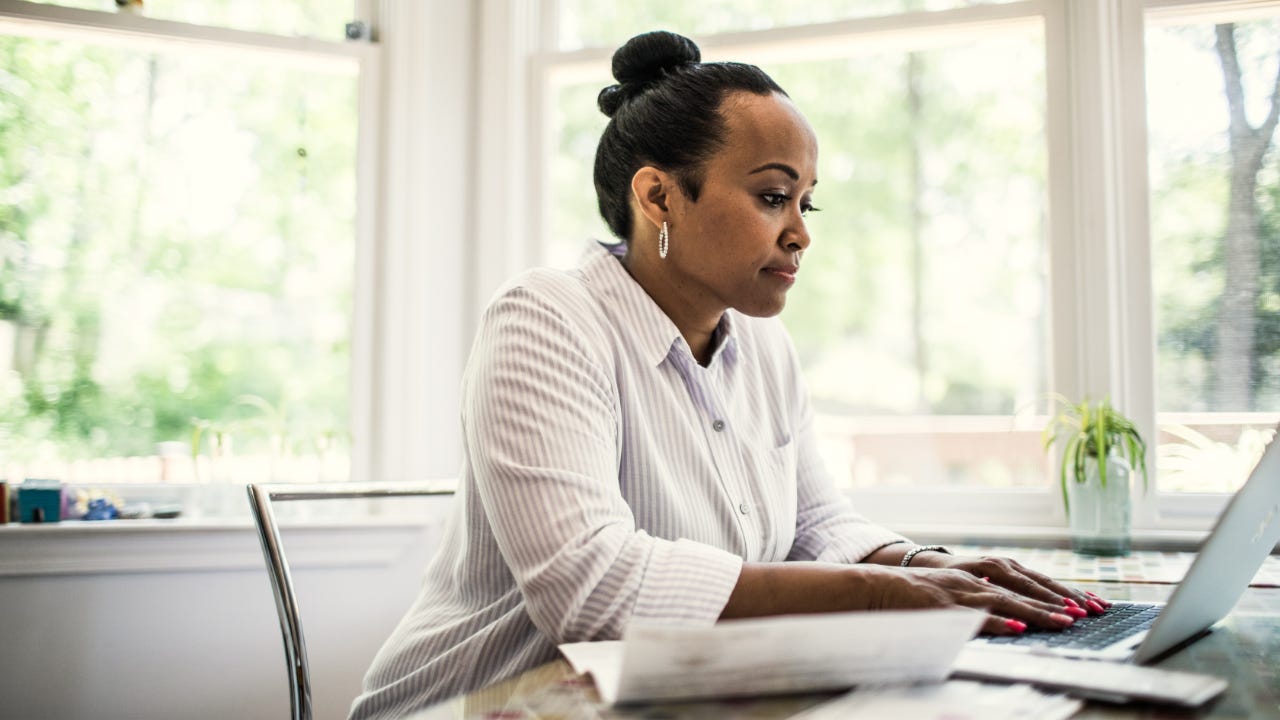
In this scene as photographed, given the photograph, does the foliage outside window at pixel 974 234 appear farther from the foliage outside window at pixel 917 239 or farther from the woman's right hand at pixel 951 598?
the woman's right hand at pixel 951 598

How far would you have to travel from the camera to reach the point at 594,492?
0.99 m

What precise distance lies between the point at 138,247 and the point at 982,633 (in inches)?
85.0

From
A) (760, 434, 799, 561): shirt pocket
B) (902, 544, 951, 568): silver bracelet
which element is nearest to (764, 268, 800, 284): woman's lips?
(760, 434, 799, 561): shirt pocket

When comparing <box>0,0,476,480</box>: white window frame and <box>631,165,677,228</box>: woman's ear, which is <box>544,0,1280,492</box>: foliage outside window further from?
<box>631,165,677,228</box>: woman's ear

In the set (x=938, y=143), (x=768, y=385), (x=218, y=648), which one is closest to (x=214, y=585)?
(x=218, y=648)

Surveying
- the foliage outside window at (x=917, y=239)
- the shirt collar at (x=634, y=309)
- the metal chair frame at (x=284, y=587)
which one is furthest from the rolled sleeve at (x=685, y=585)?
the foliage outside window at (x=917, y=239)

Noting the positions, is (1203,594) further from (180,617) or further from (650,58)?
(180,617)

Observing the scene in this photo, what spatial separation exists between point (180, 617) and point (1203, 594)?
6.54 ft

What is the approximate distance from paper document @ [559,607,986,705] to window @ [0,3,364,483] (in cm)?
194

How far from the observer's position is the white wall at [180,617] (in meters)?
2.03

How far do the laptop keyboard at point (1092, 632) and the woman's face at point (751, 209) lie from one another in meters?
0.59

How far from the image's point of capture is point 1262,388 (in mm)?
2098

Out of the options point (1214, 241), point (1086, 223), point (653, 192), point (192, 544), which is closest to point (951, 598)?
point (653, 192)

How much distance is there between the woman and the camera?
0.95 m
